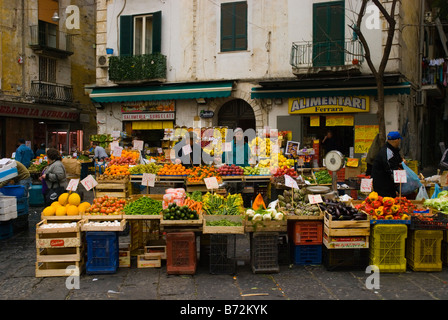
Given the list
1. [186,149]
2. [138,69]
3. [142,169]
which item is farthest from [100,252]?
[138,69]

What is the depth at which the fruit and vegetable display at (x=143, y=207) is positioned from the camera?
21.9 feet

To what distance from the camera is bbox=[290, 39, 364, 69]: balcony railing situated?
15.1 meters

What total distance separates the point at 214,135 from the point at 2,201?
9.13 meters

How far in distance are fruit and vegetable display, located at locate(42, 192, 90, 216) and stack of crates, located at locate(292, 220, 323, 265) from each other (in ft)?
11.1

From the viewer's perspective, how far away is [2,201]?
26.0ft

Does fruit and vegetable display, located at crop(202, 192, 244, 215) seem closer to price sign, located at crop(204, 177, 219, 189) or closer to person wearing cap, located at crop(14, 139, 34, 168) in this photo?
price sign, located at crop(204, 177, 219, 189)

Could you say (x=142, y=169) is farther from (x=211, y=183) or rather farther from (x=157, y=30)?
(x=157, y=30)

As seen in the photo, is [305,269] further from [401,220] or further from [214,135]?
[214,135]

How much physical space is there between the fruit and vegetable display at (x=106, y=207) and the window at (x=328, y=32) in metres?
10.7

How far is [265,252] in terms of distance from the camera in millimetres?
6195

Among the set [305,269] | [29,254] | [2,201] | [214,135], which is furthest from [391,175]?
[214,135]

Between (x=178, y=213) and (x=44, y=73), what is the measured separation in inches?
904

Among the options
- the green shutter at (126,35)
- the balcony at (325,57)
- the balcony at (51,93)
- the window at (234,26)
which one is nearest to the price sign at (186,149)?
the balcony at (325,57)

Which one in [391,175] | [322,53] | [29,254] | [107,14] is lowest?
[29,254]
